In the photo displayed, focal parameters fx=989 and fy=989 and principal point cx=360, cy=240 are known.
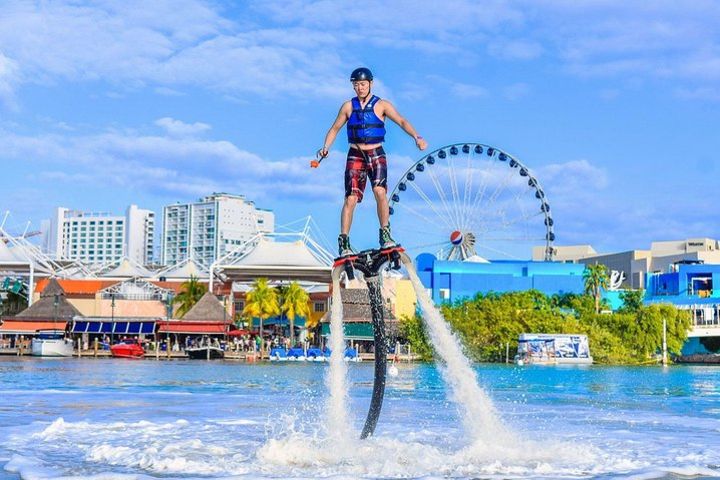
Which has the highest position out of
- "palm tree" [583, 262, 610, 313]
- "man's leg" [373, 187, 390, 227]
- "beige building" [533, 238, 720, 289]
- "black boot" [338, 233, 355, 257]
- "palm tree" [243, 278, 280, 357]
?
"beige building" [533, 238, 720, 289]

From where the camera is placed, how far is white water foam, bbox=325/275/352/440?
44.5 ft

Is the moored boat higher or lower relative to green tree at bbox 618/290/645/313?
lower

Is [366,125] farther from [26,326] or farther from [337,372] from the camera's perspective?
[26,326]

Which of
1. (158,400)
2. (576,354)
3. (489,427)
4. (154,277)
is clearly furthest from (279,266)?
(489,427)

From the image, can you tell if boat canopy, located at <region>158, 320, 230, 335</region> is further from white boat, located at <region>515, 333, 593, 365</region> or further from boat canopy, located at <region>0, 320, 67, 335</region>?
white boat, located at <region>515, 333, 593, 365</region>

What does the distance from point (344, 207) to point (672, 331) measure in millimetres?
92626

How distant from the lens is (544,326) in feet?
309

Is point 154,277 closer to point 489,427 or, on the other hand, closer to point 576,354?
point 576,354

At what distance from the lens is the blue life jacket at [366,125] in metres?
13.2

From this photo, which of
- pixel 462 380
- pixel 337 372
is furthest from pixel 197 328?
pixel 462 380

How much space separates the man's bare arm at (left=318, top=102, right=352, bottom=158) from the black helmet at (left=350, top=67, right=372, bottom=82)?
353 mm

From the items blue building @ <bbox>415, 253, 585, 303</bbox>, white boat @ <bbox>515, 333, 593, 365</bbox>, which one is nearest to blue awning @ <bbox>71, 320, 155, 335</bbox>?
blue building @ <bbox>415, 253, 585, 303</bbox>

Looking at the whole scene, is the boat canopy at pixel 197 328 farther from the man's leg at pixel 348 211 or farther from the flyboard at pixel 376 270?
the man's leg at pixel 348 211

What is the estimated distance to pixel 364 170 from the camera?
43.4 feet
